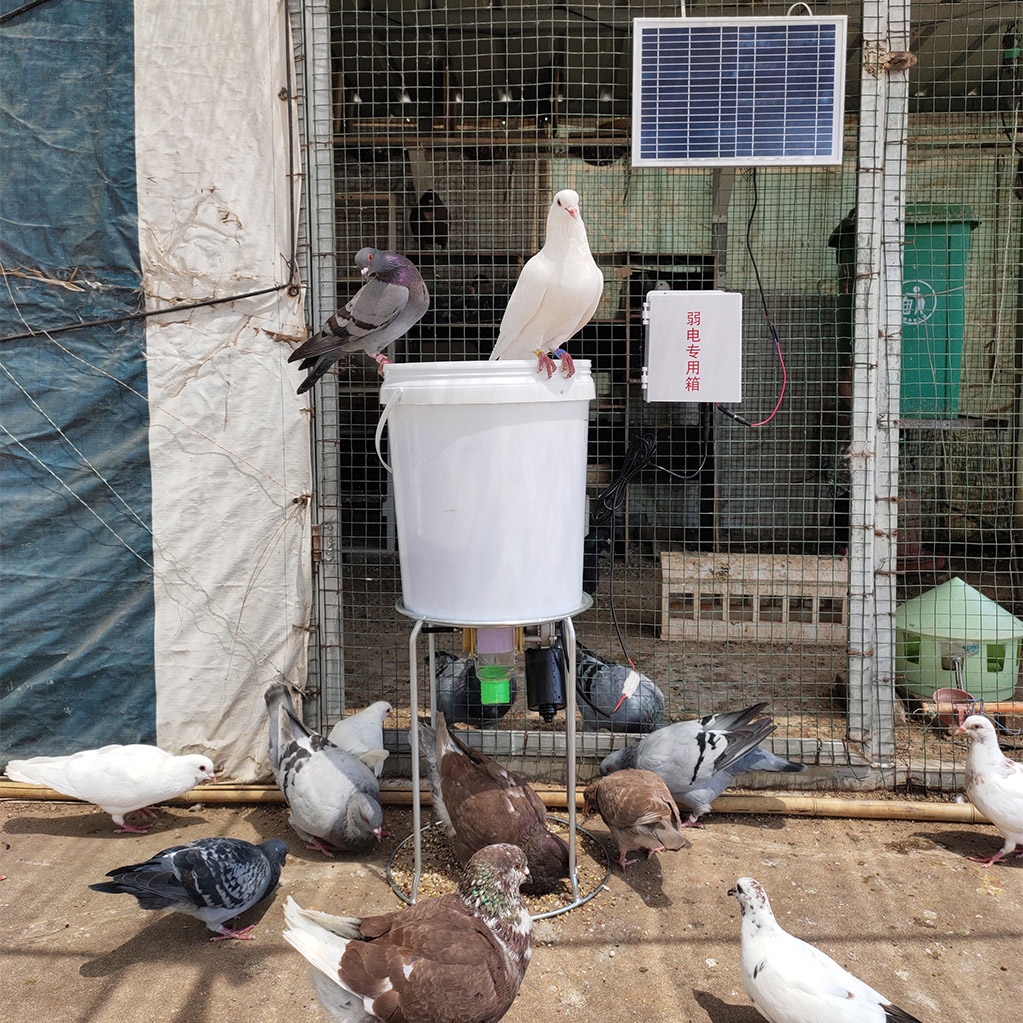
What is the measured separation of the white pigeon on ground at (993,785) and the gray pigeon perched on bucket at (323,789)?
188 cm

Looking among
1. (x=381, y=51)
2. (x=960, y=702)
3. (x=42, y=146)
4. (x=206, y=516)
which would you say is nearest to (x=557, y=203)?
(x=206, y=516)

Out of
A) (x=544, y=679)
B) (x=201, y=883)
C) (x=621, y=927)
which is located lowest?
(x=621, y=927)

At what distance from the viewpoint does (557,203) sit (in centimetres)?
262

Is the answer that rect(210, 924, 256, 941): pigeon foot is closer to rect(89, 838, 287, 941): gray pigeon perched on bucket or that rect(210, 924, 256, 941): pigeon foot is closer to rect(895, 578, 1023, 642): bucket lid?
rect(89, 838, 287, 941): gray pigeon perched on bucket

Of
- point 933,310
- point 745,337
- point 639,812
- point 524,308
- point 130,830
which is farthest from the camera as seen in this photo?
point 745,337

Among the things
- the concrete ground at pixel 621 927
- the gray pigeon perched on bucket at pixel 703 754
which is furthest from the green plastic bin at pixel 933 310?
the concrete ground at pixel 621 927

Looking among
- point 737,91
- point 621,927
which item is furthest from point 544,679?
point 737,91

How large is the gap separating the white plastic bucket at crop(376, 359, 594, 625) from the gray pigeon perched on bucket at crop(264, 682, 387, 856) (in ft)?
2.58

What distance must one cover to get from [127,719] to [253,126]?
2153mm

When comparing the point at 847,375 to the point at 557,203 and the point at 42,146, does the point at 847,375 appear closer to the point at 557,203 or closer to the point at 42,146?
the point at 557,203

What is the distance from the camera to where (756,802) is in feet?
10.6

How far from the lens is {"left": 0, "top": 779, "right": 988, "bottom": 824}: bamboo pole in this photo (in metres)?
3.14

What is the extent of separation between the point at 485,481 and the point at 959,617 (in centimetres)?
257

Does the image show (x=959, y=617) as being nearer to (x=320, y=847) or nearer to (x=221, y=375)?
(x=320, y=847)
